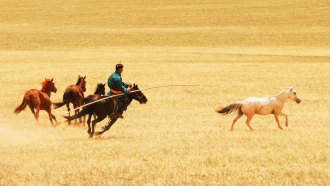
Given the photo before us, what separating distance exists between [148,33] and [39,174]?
2332 inches

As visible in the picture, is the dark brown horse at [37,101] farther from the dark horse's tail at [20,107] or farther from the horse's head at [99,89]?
the horse's head at [99,89]

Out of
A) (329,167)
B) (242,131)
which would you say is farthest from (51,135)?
(329,167)

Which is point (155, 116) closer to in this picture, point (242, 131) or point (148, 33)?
point (242, 131)

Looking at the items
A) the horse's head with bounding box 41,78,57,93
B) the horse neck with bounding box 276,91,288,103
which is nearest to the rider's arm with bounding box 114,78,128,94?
the horse neck with bounding box 276,91,288,103

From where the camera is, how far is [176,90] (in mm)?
28391

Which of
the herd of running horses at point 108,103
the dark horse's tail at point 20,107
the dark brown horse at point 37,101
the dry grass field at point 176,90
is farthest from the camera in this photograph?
the dark brown horse at point 37,101

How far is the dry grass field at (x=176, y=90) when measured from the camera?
36.8ft

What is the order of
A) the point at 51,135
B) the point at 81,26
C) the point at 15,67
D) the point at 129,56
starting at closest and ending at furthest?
the point at 51,135
the point at 15,67
the point at 129,56
the point at 81,26

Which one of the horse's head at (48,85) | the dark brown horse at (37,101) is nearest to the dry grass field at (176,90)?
the dark brown horse at (37,101)

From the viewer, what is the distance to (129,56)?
49844 millimetres

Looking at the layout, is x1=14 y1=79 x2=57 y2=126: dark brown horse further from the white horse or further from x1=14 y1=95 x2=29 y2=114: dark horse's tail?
the white horse

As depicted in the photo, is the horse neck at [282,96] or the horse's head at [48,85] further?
the horse's head at [48,85]

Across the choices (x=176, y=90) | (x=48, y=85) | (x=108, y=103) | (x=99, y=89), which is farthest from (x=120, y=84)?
(x=176, y=90)

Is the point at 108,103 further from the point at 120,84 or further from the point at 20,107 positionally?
the point at 20,107
